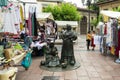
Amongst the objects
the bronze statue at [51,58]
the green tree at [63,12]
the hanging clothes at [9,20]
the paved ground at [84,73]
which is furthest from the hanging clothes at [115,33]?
the green tree at [63,12]

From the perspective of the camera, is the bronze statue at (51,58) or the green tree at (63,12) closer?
the bronze statue at (51,58)

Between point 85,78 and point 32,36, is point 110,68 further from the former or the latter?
point 32,36

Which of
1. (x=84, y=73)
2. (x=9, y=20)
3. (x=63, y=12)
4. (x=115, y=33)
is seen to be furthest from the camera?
(x=63, y=12)

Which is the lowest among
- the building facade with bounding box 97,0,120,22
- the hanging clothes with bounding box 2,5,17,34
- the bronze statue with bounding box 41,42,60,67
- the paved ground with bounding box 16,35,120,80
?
the paved ground with bounding box 16,35,120,80

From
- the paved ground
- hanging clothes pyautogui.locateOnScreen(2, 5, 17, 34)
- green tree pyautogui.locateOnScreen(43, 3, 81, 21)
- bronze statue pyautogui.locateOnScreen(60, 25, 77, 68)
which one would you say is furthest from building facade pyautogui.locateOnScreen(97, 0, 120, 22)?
hanging clothes pyautogui.locateOnScreen(2, 5, 17, 34)

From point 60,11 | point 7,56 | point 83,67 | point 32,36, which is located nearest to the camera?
point 7,56

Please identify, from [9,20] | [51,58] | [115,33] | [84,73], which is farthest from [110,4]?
[9,20]

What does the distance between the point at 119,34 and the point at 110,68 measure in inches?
77.7

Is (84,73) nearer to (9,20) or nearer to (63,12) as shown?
(9,20)

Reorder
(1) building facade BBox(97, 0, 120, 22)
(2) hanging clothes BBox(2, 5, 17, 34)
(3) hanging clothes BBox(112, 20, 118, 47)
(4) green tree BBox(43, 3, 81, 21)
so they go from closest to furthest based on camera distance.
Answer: (2) hanging clothes BBox(2, 5, 17, 34), (3) hanging clothes BBox(112, 20, 118, 47), (4) green tree BBox(43, 3, 81, 21), (1) building facade BBox(97, 0, 120, 22)

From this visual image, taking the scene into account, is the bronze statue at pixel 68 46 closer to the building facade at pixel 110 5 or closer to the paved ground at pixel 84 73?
the paved ground at pixel 84 73

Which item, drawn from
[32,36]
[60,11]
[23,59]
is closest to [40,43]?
[32,36]

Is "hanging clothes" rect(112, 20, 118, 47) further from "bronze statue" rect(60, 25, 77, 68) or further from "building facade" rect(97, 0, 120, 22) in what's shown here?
"building facade" rect(97, 0, 120, 22)

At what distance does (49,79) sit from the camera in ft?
22.2
